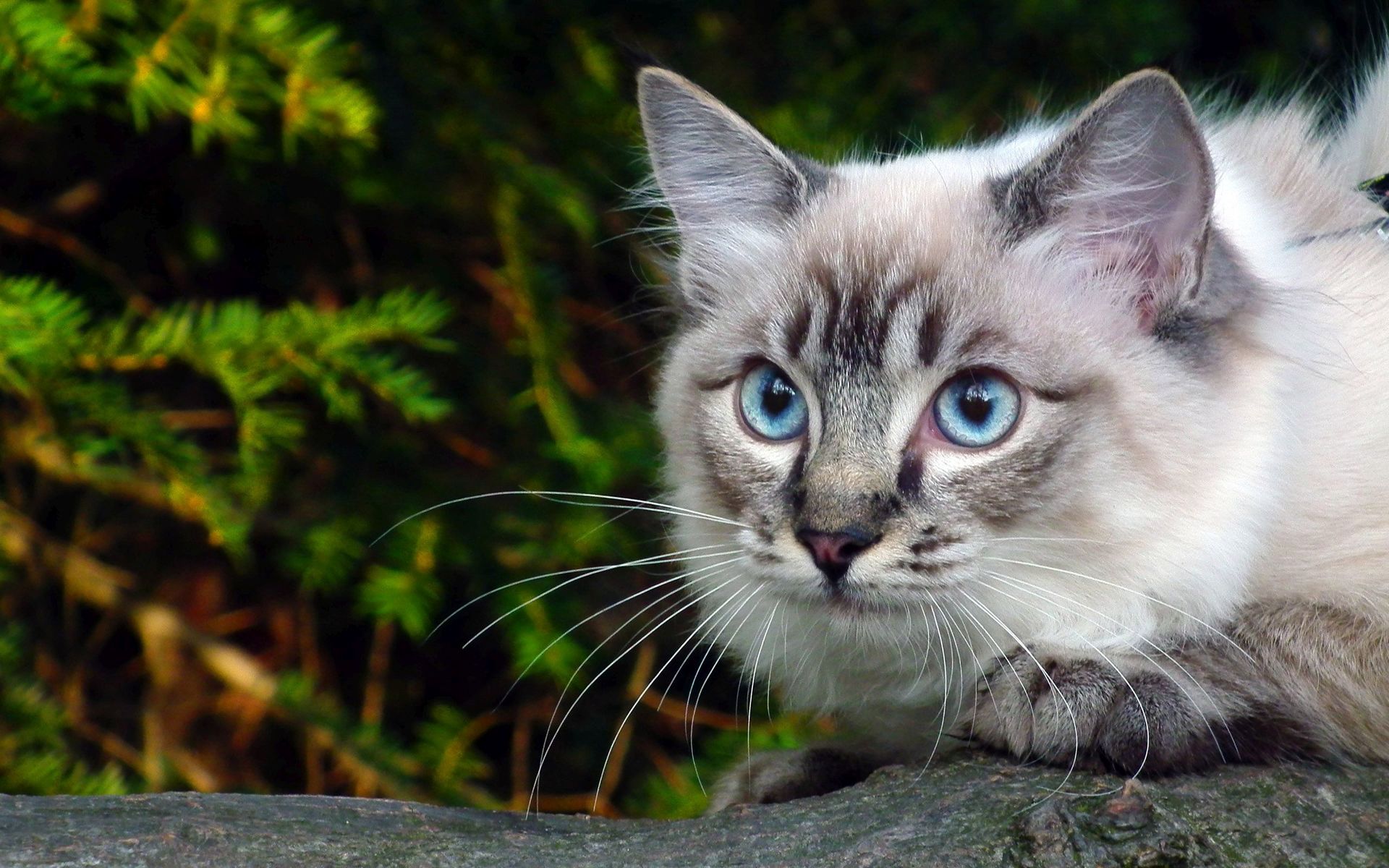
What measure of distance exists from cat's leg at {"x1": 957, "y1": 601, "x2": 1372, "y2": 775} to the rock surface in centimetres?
3

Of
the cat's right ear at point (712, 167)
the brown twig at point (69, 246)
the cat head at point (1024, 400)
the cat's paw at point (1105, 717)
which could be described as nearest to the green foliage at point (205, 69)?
the brown twig at point (69, 246)

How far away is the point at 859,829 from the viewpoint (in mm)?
1464

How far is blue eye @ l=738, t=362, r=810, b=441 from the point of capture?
1.81 metres

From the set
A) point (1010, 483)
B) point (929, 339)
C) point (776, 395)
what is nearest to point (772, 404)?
point (776, 395)

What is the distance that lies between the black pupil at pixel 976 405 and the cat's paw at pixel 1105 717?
0.99ft

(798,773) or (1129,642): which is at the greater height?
(1129,642)

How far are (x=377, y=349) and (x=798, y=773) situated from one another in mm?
1370

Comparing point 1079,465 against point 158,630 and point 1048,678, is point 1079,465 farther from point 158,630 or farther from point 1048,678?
point 158,630

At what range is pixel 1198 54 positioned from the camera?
11.2 feet

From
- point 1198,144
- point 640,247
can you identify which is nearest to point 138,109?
point 640,247

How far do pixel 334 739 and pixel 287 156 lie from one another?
1220mm

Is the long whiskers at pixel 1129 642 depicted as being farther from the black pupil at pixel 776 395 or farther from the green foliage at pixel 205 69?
the green foliage at pixel 205 69

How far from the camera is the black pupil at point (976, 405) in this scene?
1676 mm

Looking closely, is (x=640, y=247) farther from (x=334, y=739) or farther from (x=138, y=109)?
(x=334, y=739)
